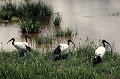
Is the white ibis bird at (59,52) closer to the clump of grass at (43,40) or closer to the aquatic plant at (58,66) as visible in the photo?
the aquatic plant at (58,66)

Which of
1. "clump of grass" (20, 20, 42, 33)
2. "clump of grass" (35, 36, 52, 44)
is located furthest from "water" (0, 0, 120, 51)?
"clump of grass" (35, 36, 52, 44)

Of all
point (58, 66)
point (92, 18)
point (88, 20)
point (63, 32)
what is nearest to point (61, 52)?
point (58, 66)

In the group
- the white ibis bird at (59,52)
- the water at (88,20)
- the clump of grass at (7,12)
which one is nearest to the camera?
the white ibis bird at (59,52)

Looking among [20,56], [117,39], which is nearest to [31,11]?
[117,39]

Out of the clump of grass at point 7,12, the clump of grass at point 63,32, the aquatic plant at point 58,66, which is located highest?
the clump of grass at point 7,12

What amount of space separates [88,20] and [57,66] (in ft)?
41.1

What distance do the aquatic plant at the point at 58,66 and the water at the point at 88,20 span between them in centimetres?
282

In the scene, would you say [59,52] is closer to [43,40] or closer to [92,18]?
[43,40]

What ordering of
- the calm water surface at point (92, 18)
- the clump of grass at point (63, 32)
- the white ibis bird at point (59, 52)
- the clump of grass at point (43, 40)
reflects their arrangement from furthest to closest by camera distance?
1. the calm water surface at point (92, 18)
2. the clump of grass at point (63, 32)
3. the clump of grass at point (43, 40)
4. the white ibis bird at point (59, 52)

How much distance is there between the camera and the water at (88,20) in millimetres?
21359

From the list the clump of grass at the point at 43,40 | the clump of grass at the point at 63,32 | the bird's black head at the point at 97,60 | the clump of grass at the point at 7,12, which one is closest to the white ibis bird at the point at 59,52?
the bird's black head at the point at 97,60

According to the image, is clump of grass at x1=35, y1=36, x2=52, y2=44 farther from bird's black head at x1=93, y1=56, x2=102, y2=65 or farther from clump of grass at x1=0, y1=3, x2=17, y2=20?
clump of grass at x1=0, y1=3, x2=17, y2=20

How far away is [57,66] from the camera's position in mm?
14148

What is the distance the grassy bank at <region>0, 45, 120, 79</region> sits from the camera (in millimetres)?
12367
